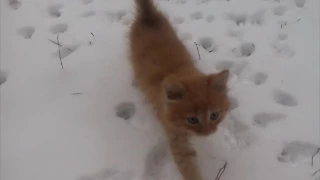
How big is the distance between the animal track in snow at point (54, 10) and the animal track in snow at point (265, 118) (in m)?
1.69

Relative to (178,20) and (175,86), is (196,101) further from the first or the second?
(178,20)

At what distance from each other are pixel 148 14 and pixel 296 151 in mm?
1150

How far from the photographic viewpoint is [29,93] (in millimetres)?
2590

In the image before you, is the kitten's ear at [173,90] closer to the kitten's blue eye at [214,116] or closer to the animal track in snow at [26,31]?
the kitten's blue eye at [214,116]

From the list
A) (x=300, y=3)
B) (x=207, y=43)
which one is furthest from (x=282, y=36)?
(x=207, y=43)

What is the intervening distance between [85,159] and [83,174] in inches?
3.9

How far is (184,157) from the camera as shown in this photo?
6.95 ft

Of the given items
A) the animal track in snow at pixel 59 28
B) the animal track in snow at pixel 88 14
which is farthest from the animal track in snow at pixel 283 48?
the animal track in snow at pixel 59 28

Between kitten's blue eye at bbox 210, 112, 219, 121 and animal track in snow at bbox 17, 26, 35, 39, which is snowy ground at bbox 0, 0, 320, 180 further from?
kitten's blue eye at bbox 210, 112, 219, 121

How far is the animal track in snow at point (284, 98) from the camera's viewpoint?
8.20 ft

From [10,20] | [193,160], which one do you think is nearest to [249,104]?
[193,160]

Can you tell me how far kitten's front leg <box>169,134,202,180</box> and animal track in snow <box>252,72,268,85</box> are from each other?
2.47 ft

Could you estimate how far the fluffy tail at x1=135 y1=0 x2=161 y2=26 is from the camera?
240 cm

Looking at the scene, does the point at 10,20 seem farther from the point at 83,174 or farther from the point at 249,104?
the point at 249,104
